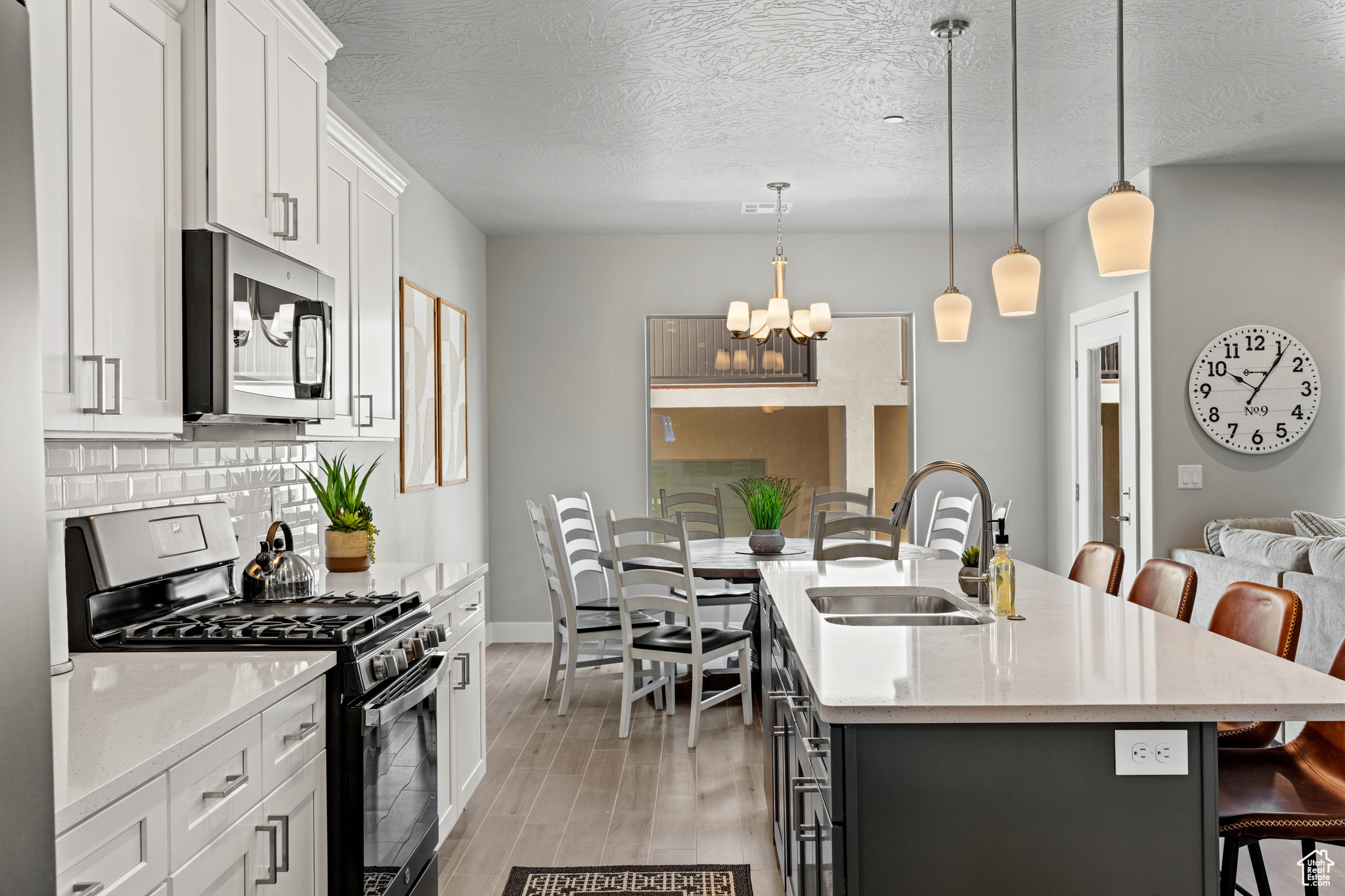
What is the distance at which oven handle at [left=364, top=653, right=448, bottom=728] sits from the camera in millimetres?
2035

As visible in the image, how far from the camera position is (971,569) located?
2564 mm

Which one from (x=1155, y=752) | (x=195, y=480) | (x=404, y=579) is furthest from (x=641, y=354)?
(x=1155, y=752)

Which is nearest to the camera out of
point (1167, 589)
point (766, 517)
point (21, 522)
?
point (21, 522)

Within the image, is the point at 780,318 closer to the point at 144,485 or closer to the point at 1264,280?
the point at 1264,280

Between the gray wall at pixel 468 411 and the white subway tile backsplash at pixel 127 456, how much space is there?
121 cm

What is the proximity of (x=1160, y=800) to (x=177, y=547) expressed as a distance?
86.6 inches

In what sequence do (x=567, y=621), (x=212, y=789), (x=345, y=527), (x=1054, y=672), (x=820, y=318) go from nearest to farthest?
1. (x=212, y=789)
2. (x=1054, y=672)
3. (x=345, y=527)
4. (x=567, y=621)
5. (x=820, y=318)

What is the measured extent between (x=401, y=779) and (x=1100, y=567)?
2.29 metres

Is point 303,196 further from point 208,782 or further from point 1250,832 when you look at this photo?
point 1250,832

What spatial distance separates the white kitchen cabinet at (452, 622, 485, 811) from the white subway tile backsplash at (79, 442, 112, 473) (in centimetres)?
112

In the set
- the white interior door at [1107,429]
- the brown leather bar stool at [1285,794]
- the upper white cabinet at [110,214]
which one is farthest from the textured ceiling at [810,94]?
the brown leather bar stool at [1285,794]

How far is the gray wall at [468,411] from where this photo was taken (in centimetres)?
414

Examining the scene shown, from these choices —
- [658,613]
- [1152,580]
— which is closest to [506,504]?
[658,613]

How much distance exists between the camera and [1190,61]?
341 cm
